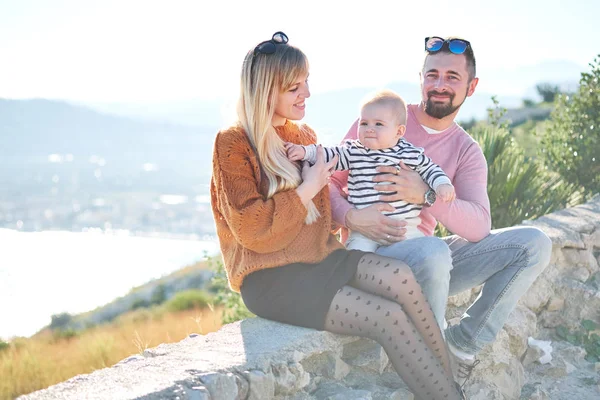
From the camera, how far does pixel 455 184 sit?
338cm

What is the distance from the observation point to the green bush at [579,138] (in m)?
6.66

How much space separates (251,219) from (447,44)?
5.20ft

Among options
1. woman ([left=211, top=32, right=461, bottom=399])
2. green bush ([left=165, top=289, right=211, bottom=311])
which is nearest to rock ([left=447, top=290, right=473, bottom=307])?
woman ([left=211, top=32, right=461, bottom=399])

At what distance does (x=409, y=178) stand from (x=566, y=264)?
1773mm

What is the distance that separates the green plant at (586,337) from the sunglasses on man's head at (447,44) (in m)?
1.78

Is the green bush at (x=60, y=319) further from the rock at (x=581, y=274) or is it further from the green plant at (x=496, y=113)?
the rock at (x=581, y=274)

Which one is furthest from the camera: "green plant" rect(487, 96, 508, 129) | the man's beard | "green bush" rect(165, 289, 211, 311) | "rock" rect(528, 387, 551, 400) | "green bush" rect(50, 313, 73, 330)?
"green bush" rect(50, 313, 73, 330)

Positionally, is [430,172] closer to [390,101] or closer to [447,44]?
[390,101]

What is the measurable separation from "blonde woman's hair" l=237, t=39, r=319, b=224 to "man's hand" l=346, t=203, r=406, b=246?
363 millimetres

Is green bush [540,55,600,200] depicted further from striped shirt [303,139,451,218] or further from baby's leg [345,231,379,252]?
baby's leg [345,231,379,252]

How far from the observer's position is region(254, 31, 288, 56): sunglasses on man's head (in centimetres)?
275

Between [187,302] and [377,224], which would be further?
[187,302]

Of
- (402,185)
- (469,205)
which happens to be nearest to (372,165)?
(402,185)

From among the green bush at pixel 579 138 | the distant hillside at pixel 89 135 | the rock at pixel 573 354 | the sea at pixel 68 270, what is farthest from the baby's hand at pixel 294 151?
the distant hillside at pixel 89 135
